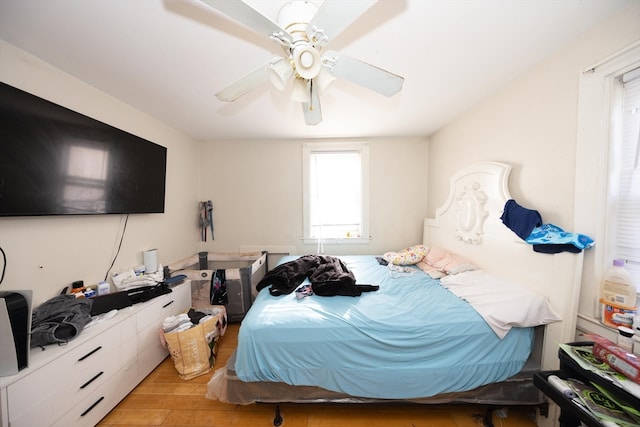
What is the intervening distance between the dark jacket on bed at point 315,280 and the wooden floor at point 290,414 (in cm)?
75

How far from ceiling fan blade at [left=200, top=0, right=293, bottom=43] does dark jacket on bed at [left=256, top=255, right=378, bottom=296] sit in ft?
5.21

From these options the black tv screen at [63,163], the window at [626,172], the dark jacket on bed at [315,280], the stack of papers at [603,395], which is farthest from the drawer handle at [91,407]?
the window at [626,172]

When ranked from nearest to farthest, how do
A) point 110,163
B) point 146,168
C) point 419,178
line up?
point 110,163
point 146,168
point 419,178

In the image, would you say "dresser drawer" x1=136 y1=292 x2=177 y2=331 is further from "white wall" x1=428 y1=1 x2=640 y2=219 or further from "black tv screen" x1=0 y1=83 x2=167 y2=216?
"white wall" x1=428 y1=1 x2=640 y2=219

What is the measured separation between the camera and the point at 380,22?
1.10 meters

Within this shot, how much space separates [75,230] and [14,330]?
836mm

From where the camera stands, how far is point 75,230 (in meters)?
1.55

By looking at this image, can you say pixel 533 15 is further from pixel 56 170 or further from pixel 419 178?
pixel 56 170

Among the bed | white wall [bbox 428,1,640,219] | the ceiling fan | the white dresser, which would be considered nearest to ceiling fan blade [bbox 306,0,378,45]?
the ceiling fan

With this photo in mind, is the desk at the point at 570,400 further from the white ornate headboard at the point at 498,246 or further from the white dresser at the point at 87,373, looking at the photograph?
the white dresser at the point at 87,373

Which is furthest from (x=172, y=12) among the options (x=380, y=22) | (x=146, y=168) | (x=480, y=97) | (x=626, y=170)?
(x=626, y=170)

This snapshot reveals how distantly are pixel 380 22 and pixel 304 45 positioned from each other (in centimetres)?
53

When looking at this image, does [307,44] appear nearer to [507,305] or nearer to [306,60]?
[306,60]

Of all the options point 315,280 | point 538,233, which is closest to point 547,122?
point 538,233
